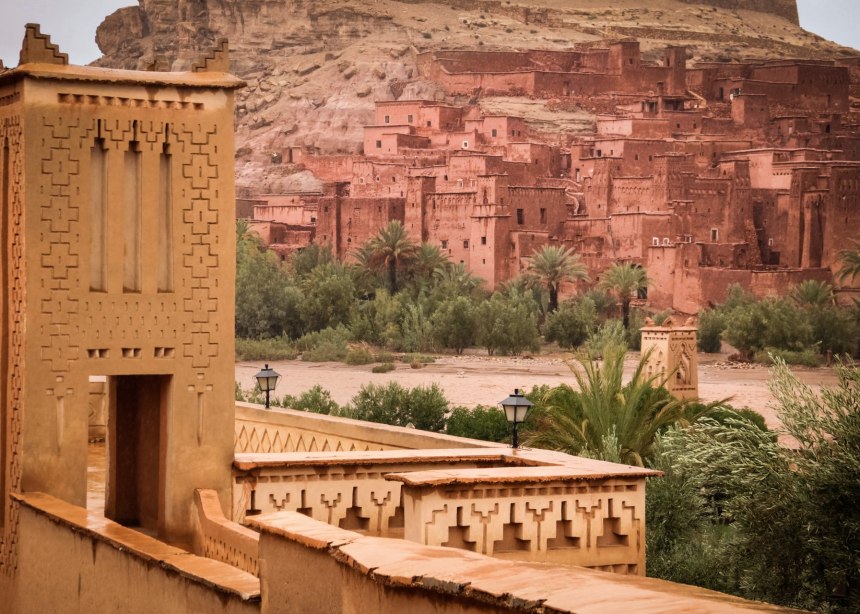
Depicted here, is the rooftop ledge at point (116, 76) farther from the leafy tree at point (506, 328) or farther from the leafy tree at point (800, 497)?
the leafy tree at point (506, 328)

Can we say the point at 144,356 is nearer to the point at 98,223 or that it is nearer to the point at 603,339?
the point at 98,223

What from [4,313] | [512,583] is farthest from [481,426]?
[512,583]

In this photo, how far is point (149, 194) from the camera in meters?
6.71

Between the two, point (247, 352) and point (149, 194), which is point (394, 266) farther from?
point (149, 194)

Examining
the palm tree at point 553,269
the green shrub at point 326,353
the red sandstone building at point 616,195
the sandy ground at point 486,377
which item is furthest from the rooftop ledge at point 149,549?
the red sandstone building at point 616,195

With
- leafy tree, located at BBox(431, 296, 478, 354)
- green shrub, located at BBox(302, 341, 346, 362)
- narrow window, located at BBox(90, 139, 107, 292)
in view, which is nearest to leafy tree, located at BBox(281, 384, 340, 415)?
narrow window, located at BBox(90, 139, 107, 292)

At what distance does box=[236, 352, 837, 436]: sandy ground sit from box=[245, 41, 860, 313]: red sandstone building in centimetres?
981

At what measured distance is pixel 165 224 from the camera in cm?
676

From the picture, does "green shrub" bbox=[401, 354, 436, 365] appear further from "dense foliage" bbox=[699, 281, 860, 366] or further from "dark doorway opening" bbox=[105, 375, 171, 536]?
"dark doorway opening" bbox=[105, 375, 171, 536]

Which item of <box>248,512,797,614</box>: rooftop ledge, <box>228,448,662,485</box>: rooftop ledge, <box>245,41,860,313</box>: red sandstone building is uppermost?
<box>245,41,860,313</box>: red sandstone building

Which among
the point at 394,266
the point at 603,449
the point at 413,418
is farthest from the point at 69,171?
the point at 394,266

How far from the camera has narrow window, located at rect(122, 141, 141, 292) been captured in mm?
6680

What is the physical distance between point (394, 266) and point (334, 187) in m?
8.15

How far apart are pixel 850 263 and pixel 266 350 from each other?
796 inches
